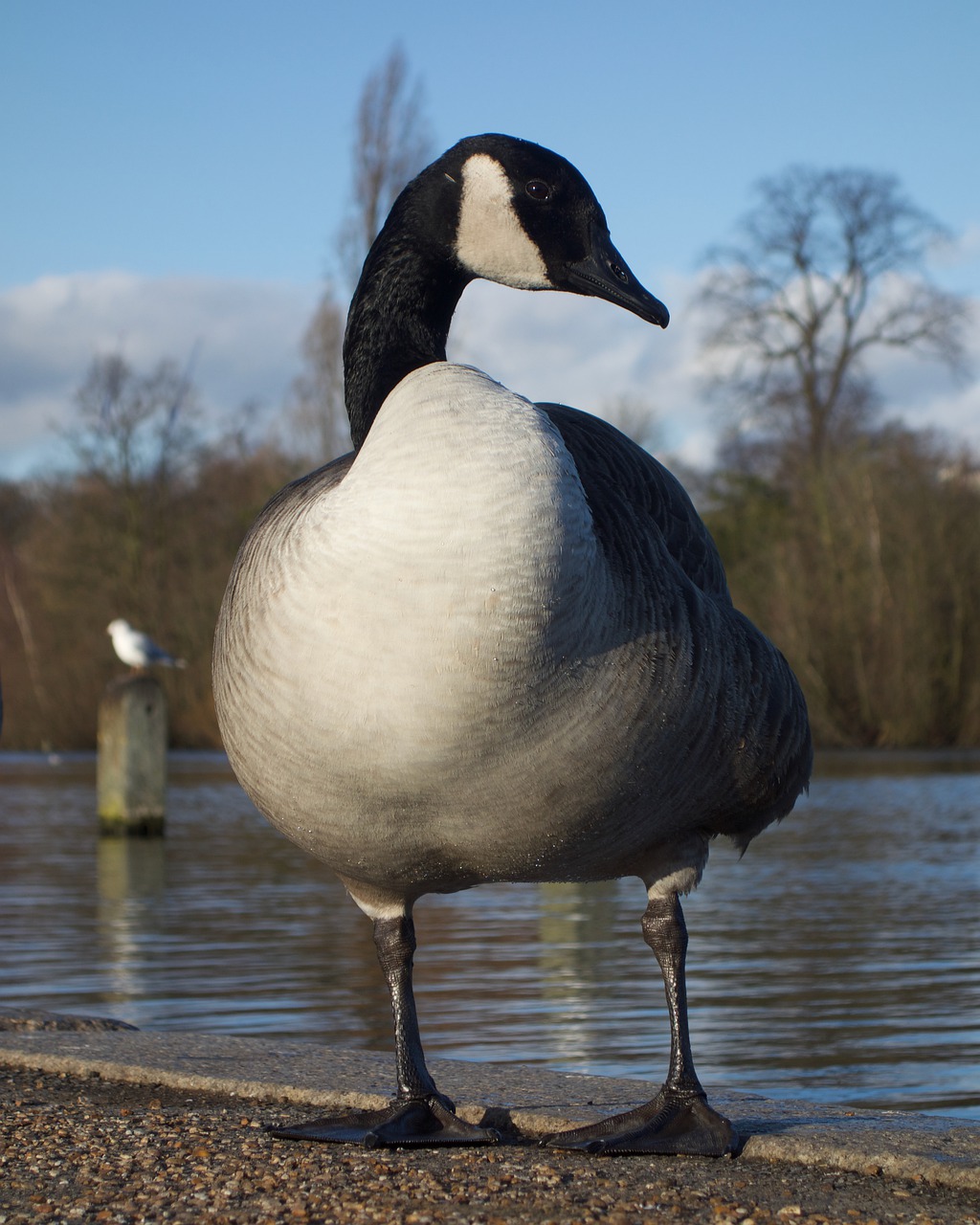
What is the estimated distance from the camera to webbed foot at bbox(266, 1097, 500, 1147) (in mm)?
3648

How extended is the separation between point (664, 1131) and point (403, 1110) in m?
0.60

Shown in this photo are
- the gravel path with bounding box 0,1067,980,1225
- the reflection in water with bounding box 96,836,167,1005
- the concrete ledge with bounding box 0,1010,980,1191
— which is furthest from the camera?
the reflection in water with bounding box 96,836,167,1005

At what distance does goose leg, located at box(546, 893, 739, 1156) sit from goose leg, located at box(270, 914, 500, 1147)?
0.84 ft

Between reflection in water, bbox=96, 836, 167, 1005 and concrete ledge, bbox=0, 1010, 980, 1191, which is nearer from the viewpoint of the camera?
concrete ledge, bbox=0, 1010, 980, 1191

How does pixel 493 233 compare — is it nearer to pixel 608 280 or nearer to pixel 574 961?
pixel 608 280

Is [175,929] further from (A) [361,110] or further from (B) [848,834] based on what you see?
(A) [361,110]

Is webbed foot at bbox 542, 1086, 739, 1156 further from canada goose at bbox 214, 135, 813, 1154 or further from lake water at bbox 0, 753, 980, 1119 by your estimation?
lake water at bbox 0, 753, 980, 1119

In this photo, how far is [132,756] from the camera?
1664cm

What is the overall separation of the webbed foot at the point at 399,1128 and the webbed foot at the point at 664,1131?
19 cm

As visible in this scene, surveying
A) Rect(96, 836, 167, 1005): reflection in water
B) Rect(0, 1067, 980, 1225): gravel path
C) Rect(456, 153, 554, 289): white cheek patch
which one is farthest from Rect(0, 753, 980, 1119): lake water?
Rect(456, 153, 554, 289): white cheek patch

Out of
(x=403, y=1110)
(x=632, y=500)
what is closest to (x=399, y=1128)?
(x=403, y=1110)

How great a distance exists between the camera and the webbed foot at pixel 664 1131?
3.56 meters

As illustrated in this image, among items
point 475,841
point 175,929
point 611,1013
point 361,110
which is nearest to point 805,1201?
point 475,841

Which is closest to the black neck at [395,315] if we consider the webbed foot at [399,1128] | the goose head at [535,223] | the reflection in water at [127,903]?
the goose head at [535,223]
